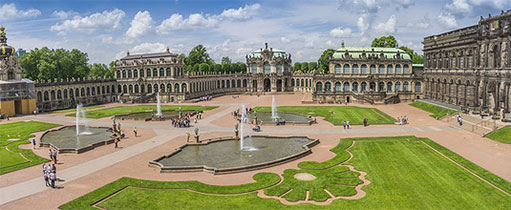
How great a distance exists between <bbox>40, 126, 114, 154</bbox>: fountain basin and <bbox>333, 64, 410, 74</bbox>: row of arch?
226 feet

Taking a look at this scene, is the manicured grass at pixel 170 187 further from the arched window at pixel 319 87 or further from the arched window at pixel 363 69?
the arched window at pixel 363 69

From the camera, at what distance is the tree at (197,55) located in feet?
580

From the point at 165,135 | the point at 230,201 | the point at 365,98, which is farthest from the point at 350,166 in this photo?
the point at 365,98

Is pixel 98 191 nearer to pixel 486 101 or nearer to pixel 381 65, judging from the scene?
pixel 486 101

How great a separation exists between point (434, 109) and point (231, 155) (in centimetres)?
5193

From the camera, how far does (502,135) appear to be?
1876 inches

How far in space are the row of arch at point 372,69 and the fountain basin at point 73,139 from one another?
226ft

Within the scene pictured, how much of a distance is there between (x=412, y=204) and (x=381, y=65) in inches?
3377

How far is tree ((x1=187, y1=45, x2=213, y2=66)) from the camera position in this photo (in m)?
177

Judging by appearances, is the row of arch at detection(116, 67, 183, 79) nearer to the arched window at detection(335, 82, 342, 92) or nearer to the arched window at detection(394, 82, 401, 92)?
the arched window at detection(335, 82, 342, 92)

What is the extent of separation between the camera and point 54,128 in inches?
2452

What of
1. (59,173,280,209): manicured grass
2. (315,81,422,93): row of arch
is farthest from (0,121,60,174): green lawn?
(315,81,422,93): row of arch

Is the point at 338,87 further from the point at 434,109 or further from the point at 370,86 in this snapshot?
the point at 434,109

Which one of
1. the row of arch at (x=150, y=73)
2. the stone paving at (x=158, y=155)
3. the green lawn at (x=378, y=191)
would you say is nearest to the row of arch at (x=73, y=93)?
the row of arch at (x=150, y=73)
